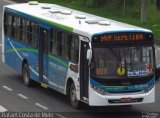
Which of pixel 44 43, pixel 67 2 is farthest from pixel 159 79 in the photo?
pixel 67 2

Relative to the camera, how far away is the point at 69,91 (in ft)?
69.3

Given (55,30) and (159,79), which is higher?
(55,30)

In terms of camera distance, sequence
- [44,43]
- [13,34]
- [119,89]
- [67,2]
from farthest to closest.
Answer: [67,2], [13,34], [44,43], [119,89]

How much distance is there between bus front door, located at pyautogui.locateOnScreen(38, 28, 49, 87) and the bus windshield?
13.3 feet

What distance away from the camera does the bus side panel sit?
70.2 ft

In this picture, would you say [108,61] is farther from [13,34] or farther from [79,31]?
[13,34]

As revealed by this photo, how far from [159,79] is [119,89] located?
7600mm

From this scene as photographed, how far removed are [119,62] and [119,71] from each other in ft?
0.83

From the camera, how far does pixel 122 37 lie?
765 inches

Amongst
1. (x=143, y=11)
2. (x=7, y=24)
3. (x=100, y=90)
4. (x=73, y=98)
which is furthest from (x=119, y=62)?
(x=143, y=11)

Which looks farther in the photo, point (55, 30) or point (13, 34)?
point (13, 34)

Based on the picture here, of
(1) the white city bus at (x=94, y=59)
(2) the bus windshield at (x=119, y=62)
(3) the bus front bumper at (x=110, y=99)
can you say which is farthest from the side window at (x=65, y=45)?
(3) the bus front bumper at (x=110, y=99)

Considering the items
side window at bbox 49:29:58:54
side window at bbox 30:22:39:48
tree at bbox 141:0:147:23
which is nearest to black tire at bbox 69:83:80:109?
side window at bbox 49:29:58:54

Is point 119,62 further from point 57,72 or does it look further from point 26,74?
point 26,74
